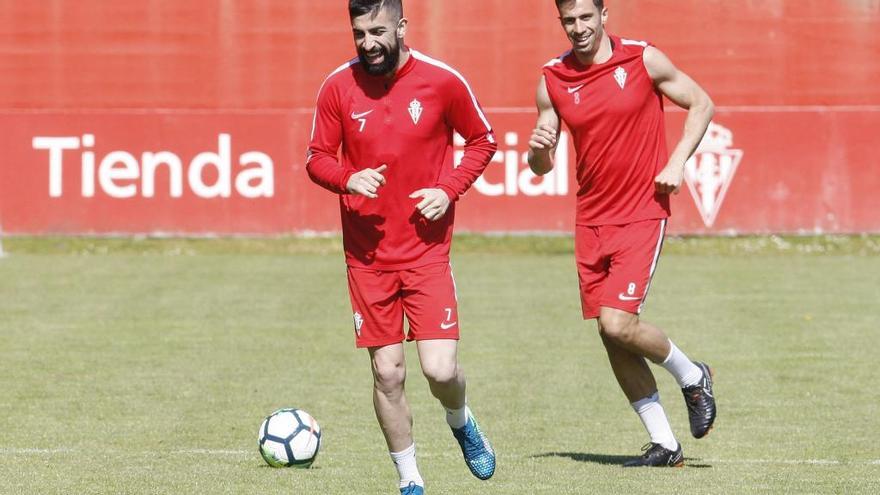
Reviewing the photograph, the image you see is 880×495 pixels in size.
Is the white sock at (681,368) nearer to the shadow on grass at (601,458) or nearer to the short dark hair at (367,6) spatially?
the shadow on grass at (601,458)

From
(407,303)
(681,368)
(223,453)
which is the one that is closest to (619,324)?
(681,368)

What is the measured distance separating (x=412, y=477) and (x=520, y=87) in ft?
52.6

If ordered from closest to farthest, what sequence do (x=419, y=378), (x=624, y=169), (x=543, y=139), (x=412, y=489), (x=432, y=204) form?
(x=432, y=204), (x=412, y=489), (x=543, y=139), (x=624, y=169), (x=419, y=378)

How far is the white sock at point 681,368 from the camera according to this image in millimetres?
8523

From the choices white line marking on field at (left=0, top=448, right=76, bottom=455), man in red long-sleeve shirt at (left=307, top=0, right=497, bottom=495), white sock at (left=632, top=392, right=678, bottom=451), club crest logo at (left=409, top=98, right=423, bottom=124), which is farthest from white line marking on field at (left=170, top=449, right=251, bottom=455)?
club crest logo at (left=409, top=98, right=423, bottom=124)

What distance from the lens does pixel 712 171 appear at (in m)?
22.2

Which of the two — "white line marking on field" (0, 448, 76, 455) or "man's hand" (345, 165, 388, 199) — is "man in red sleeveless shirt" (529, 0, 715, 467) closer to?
"man's hand" (345, 165, 388, 199)

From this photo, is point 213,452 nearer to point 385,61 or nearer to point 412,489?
point 412,489

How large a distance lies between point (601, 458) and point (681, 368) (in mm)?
661

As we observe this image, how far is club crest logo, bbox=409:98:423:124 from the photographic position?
7.27m

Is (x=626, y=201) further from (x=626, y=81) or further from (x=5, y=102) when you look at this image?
(x=5, y=102)

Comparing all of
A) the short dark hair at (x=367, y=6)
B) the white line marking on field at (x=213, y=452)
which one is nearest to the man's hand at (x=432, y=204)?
the short dark hair at (x=367, y=6)

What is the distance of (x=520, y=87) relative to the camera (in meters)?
23.0

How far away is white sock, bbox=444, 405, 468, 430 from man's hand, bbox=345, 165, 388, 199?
1.24 metres
